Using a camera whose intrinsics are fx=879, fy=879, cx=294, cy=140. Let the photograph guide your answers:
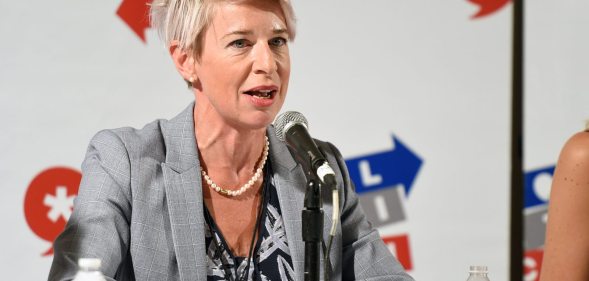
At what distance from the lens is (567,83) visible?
2992 mm

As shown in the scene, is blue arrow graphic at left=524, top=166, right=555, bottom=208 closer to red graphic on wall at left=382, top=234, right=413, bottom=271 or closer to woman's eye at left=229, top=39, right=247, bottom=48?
red graphic on wall at left=382, top=234, right=413, bottom=271

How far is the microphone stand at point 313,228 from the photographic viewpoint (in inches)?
57.2

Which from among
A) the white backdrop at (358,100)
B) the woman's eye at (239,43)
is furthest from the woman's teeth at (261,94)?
the white backdrop at (358,100)

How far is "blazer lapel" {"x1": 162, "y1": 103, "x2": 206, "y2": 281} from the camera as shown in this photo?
184 cm

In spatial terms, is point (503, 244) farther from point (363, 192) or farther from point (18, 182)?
point (18, 182)

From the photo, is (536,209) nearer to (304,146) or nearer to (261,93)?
(261,93)

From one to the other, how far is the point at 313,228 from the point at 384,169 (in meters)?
1.32

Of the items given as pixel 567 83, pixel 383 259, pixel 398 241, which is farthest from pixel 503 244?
pixel 383 259

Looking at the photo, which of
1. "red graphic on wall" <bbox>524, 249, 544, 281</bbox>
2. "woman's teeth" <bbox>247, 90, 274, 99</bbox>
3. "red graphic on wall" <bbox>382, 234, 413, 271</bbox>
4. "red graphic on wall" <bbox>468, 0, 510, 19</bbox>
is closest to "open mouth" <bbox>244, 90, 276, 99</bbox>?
"woman's teeth" <bbox>247, 90, 274, 99</bbox>

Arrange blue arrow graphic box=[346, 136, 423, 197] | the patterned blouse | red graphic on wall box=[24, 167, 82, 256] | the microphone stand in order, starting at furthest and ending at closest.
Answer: blue arrow graphic box=[346, 136, 423, 197]
red graphic on wall box=[24, 167, 82, 256]
the patterned blouse
the microphone stand

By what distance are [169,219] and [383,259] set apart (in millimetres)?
500

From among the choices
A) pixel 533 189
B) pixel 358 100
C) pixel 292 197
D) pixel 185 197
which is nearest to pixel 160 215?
pixel 185 197

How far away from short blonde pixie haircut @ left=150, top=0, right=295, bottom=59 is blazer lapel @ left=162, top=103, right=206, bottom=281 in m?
0.19

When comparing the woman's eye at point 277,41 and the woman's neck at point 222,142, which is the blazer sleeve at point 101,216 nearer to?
the woman's neck at point 222,142
